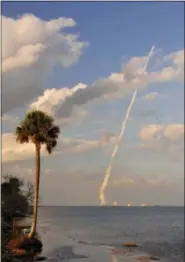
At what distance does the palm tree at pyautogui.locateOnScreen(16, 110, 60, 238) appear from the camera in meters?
47.2

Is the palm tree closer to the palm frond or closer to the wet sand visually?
the palm frond

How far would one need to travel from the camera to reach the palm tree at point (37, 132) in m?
47.2

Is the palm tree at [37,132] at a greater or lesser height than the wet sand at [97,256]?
greater

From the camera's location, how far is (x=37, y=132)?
47.3 m

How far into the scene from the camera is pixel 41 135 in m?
47.3

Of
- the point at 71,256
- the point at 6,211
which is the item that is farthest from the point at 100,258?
the point at 6,211

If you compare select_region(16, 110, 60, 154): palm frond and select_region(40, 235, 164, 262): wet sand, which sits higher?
select_region(16, 110, 60, 154): palm frond

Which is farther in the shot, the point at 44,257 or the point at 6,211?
the point at 6,211

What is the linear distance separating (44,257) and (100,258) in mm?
8541

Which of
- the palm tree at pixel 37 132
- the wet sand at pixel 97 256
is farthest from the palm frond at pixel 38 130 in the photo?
the wet sand at pixel 97 256

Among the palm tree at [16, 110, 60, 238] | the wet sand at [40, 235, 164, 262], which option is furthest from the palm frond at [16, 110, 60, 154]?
the wet sand at [40, 235, 164, 262]

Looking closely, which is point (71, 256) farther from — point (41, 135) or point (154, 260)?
point (41, 135)

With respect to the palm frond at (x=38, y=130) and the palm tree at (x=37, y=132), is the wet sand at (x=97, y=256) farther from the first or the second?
the palm frond at (x=38, y=130)

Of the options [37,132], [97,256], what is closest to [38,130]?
[37,132]
